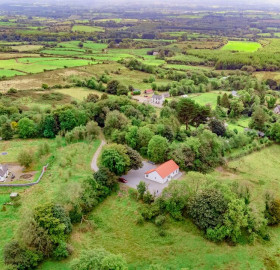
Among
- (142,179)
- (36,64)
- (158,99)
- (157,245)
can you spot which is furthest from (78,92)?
(157,245)

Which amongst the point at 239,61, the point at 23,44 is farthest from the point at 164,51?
the point at 23,44

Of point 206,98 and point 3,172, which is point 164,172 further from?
point 206,98

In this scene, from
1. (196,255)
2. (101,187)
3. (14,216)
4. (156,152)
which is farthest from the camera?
(156,152)

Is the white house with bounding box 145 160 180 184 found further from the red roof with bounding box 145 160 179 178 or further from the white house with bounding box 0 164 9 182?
the white house with bounding box 0 164 9 182

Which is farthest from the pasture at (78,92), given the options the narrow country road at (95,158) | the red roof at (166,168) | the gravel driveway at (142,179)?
the red roof at (166,168)

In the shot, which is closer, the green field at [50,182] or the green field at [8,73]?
the green field at [50,182]

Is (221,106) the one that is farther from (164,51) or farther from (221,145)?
(164,51)

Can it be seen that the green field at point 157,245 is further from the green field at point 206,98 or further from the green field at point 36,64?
the green field at point 36,64
